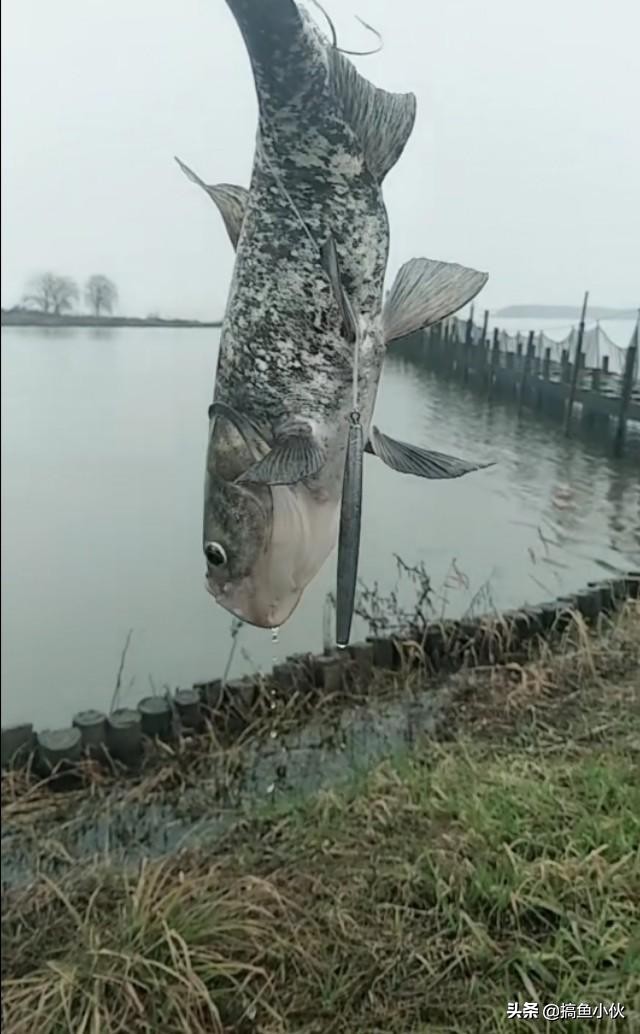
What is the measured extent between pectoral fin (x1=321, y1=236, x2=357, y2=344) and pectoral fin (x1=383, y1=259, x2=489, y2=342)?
28mm

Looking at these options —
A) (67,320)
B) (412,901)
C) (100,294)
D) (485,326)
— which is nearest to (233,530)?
(485,326)

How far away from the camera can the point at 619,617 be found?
577mm

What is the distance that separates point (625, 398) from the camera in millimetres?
508

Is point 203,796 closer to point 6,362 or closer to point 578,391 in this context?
point 6,362

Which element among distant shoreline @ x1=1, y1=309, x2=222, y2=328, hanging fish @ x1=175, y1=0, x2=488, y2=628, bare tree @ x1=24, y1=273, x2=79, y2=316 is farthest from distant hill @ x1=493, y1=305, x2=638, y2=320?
bare tree @ x1=24, y1=273, x2=79, y2=316

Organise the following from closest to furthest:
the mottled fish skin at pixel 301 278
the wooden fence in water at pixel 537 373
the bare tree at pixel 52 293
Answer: the mottled fish skin at pixel 301 278
the wooden fence in water at pixel 537 373
the bare tree at pixel 52 293

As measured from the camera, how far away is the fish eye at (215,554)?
448 mm

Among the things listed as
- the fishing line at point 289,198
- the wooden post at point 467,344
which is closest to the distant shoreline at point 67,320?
the wooden post at point 467,344

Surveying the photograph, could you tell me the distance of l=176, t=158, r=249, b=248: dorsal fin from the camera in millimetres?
457

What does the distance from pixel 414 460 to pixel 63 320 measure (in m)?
0.81

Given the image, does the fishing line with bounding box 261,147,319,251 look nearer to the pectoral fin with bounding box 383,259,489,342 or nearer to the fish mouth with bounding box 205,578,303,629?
the pectoral fin with bounding box 383,259,489,342

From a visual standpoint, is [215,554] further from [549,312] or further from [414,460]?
[549,312]

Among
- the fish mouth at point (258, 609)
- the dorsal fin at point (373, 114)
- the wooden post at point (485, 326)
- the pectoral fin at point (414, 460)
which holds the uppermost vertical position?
the dorsal fin at point (373, 114)

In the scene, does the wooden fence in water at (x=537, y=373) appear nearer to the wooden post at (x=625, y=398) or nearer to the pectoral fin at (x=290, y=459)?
the wooden post at (x=625, y=398)
